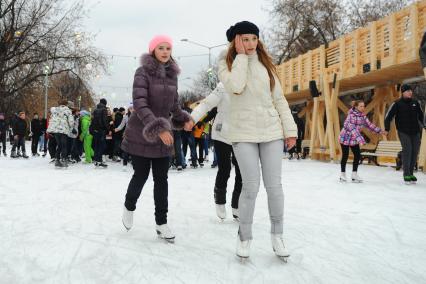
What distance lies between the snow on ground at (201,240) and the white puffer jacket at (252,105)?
89cm

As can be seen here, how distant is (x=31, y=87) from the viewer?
2697 centimetres

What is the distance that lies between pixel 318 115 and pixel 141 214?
37.2ft

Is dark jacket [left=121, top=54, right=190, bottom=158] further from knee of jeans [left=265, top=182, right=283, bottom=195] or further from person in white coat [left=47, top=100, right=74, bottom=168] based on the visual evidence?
person in white coat [left=47, top=100, right=74, bottom=168]

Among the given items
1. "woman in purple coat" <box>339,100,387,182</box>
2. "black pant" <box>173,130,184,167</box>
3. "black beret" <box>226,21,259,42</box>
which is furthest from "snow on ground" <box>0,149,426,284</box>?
"black pant" <box>173,130,184,167</box>

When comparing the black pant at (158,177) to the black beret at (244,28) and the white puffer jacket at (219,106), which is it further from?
the black beret at (244,28)

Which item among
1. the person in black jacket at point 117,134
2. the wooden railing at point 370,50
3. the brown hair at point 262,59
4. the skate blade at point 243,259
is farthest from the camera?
the person in black jacket at point 117,134

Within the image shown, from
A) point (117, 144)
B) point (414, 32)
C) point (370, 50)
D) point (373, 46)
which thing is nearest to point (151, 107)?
point (414, 32)

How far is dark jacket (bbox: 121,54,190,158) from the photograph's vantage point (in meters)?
3.33

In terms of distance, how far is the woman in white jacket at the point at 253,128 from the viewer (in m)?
2.99

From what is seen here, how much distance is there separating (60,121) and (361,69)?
7.98 m

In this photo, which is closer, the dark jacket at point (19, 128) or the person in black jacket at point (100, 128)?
the person in black jacket at point (100, 128)

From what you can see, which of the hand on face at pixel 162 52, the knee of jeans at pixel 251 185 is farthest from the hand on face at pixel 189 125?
the knee of jeans at pixel 251 185

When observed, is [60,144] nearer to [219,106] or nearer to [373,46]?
[219,106]

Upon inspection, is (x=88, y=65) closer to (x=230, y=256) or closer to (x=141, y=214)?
(x=141, y=214)
